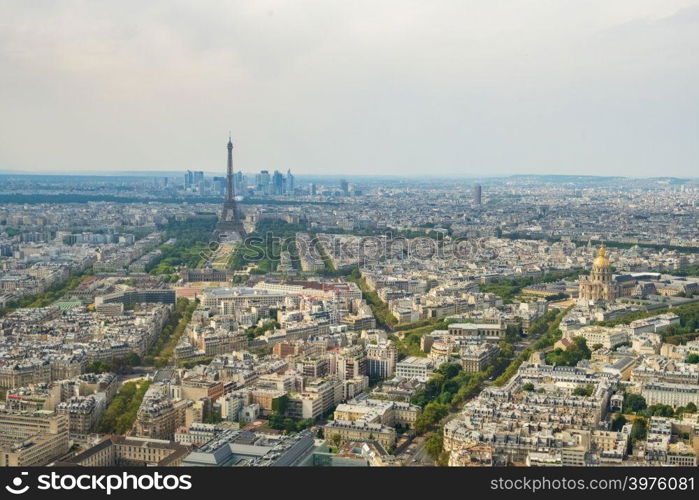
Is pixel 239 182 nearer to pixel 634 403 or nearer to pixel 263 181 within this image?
pixel 263 181

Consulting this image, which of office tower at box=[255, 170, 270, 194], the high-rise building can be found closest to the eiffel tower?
the high-rise building

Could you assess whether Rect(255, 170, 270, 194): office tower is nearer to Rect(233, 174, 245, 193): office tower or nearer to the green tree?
Rect(233, 174, 245, 193): office tower

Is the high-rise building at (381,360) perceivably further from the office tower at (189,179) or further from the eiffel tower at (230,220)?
the office tower at (189,179)

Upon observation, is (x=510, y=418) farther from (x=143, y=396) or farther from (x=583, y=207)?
(x=583, y=207)

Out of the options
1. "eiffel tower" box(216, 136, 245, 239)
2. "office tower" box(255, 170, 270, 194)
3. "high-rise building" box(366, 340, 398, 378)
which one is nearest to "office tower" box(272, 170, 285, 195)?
"office tower" box(255, 170, 270, 194)

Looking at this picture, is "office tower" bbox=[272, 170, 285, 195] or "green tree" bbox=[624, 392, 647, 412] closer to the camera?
"green tree" bbox=[624, 392, 647, 412]

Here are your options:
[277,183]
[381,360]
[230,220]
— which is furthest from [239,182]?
[381,360]

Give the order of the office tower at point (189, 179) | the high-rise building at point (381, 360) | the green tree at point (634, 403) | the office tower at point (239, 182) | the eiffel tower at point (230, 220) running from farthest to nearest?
the office tower at point (189, 179), the office tower at point (239, 182), the eiffel tower at point (230, 220), the high-rise building at point (381, 360), the green tree at point (634, 403)


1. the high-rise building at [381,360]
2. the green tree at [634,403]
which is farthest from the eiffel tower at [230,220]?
the green tree at [634,403]

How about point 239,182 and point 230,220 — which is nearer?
point 230,220

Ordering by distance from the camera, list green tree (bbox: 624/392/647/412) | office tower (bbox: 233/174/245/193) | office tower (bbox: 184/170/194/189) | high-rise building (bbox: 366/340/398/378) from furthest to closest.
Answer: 1. office tower (bbox: 184/170/194/189)
2. office tower (bbox: 233/174/245/193)
3. high-rise building (bbox: 366/340/398/378)
4. green tree (bbox: 624/392/647/412)

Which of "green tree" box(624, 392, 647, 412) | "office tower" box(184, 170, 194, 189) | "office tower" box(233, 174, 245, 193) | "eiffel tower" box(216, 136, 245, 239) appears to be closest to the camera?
"green tree" box(624, 392, 647, 412)

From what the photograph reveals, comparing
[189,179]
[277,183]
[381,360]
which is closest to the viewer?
[381,360]
